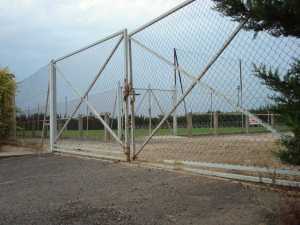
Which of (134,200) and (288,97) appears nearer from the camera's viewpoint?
(288,97)

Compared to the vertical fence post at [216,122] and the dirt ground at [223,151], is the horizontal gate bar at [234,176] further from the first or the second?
the vertical fence post at [216,122]

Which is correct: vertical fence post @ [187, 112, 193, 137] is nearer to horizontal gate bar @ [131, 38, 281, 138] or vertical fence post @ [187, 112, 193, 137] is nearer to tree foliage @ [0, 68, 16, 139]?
horizontal gate bar @ [131, 38, 281, 138]

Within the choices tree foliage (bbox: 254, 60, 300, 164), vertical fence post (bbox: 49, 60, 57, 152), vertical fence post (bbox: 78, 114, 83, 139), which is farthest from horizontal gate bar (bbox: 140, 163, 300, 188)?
vertical fence post (bbox: 49, 60, 57, 152)

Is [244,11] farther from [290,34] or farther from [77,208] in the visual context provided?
[77,208]

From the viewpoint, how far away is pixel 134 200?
4945mm

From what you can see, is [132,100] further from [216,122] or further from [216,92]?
[216,92]

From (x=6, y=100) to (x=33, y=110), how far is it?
3.72 feet

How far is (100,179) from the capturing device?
257 inches

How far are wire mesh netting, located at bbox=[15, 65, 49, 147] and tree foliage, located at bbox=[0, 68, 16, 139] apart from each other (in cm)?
38

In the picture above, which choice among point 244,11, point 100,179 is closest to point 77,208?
point 100,179

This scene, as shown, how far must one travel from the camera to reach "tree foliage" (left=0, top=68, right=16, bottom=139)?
16.0m

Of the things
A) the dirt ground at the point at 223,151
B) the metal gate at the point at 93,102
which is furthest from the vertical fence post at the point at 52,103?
the dirt ground at the point at 223,151

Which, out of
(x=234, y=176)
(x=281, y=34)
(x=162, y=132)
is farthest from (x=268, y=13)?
(x=162, y=132)

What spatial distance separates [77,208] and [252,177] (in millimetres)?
2131
